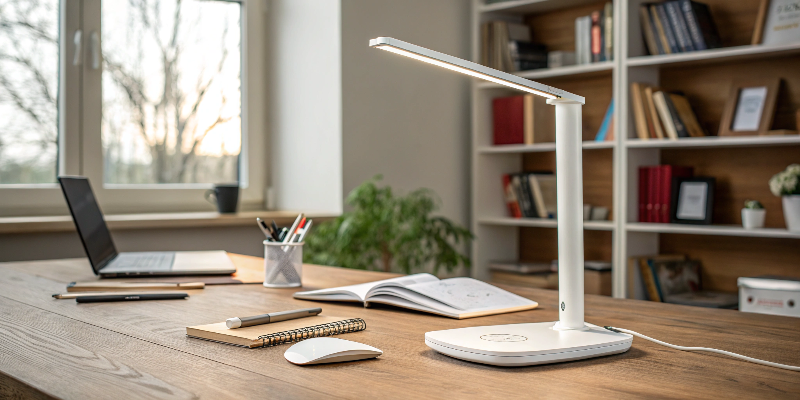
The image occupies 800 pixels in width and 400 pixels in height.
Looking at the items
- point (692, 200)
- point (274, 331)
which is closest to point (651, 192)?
point (692, 200)

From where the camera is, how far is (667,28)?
287cm

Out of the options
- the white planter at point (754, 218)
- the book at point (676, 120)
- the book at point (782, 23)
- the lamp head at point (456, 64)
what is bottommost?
the white planter at point (754, 218)

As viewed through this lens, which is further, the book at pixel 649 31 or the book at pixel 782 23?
the book at pixel 649 31

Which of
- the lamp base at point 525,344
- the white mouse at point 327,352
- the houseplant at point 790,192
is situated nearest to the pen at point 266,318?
the white mouse at point 327,352

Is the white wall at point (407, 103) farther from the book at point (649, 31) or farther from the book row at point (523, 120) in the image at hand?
the book at point (649, 31)

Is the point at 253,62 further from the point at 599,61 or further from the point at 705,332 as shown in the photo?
the point at 705,332

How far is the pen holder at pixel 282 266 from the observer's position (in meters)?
1.46

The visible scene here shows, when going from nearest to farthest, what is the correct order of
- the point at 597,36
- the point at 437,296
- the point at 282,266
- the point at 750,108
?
the point at 437,296, the point at 282,266, the point at 750,108, the point at 597,36

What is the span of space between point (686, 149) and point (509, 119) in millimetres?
835

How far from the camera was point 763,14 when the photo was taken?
103 inches

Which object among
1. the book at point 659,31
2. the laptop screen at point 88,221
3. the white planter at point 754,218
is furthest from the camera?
the book at point 659,31

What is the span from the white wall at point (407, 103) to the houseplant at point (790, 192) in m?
1.46

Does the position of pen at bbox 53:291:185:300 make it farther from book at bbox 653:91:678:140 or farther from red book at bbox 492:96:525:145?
red book at bbox 492:96:525:145

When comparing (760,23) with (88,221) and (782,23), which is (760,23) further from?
(88,221)
